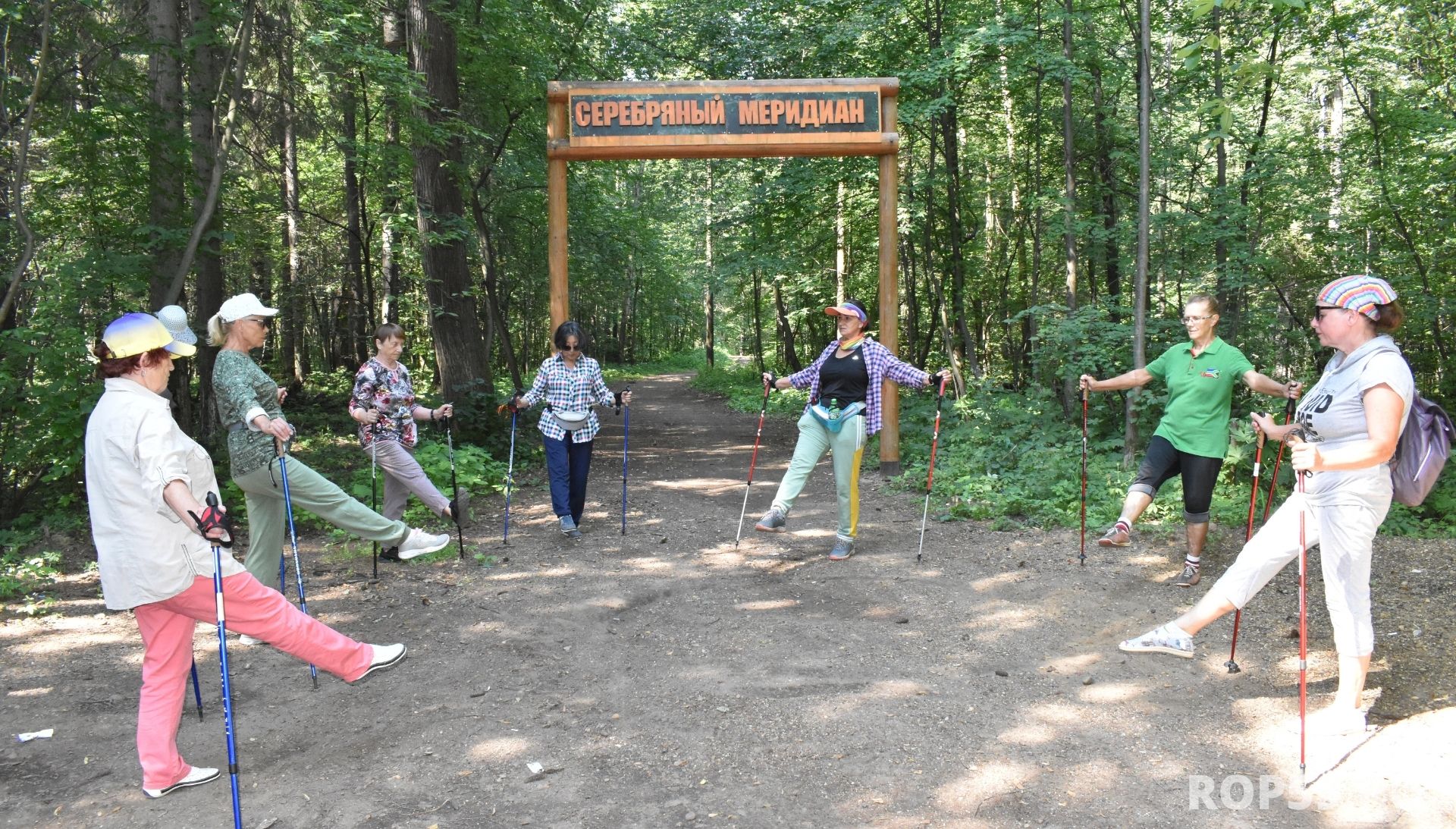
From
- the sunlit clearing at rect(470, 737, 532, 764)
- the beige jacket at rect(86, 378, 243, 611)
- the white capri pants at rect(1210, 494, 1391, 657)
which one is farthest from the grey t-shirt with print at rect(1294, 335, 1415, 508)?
the beige jacket at rect(86, 378, 243, 611)

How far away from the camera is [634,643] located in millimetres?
5375

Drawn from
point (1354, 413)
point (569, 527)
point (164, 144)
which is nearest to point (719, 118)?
point (569, 527)

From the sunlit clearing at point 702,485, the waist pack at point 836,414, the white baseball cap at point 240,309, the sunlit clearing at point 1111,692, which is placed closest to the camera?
the sunlit clearing at point 1111,692

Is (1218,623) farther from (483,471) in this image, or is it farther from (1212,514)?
(483,471)

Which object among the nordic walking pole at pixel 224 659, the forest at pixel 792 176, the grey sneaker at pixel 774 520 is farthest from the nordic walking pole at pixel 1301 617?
the nordic walking pole at pixel 224 659

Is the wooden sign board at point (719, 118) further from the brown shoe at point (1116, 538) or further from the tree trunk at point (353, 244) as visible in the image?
the brown shoe at point (1116, 538)

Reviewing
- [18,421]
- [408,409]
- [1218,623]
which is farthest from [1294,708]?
[18,421]

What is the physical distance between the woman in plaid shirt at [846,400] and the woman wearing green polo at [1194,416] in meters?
1.57

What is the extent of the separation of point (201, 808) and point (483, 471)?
6.53 meters

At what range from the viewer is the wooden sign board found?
31.9 feet

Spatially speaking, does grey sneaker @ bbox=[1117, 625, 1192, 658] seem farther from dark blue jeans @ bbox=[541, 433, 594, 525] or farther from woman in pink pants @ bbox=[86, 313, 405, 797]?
dark blue jeans @ bbox=[541, 433, 594, 525]

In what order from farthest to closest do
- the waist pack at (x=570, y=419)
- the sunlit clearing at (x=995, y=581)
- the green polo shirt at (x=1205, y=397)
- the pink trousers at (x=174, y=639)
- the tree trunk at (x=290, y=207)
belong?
the tree trunk at (x=290, y=207), the waist pack at (x=570, y=419), the sunlit clearing at (x=995, y=581), the green polo shirt at (x=1205, y=397), the pink trousers at (x=174, y=639)

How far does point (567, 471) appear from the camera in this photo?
7828 millimetres

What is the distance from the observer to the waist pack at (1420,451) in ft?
12.3
